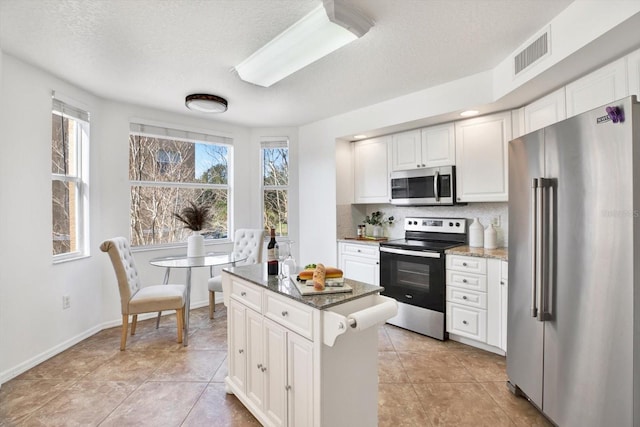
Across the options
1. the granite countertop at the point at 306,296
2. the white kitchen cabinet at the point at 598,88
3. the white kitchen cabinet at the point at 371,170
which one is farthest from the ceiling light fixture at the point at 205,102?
the white kitchen cabinet at the point at 598,88

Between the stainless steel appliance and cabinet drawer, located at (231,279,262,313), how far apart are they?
187cm

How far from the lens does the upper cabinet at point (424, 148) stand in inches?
127

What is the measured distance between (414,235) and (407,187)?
641mm

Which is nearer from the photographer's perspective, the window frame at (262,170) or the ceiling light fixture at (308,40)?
the ceiling light fixture at (308,40)

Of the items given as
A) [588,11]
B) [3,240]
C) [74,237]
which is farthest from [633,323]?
[74,237]

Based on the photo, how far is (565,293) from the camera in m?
1.62

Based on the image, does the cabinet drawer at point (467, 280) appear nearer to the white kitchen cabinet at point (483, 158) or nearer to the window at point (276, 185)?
the white kitchen cabinet at point (483, 158)

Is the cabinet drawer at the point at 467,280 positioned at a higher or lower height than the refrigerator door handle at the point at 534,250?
lower

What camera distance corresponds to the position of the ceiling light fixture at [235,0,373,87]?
1818 millimetres

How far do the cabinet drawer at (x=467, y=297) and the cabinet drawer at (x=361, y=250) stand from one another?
2.89 ft

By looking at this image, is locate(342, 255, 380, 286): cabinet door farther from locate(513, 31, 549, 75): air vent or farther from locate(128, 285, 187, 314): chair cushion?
locate(513, 31, 549, 75): air vent

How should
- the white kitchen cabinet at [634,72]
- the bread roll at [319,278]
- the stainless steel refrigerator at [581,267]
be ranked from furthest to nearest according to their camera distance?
the white kitchen cabinet at [634,72] → the bread roll at [319,278] → the stainless steel refrigerator at [581,267]

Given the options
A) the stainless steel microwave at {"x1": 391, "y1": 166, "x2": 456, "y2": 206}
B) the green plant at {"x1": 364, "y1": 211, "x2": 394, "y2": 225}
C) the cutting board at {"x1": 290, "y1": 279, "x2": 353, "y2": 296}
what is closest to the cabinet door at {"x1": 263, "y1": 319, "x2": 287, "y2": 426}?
the cutting board at {"x1": 290, "y1": 279, "x2": 353, "y2": 296}

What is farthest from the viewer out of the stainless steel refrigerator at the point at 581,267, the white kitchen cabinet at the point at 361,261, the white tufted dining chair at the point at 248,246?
the white tufted dining chair at the point at 248,246
